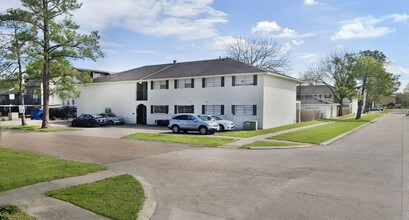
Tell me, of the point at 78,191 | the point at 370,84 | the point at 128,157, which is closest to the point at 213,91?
the point at 128,157

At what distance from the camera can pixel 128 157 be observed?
1388 cm

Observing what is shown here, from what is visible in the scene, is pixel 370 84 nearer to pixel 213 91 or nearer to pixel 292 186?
pixel 213 91

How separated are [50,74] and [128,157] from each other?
2200 cm

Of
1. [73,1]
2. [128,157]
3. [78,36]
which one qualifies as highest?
[73,1]

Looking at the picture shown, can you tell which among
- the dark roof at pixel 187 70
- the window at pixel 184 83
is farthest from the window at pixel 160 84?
the window at pixel 184 83

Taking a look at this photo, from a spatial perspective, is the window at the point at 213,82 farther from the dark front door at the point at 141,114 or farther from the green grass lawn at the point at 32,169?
the green grass lawn at the point at 32,169

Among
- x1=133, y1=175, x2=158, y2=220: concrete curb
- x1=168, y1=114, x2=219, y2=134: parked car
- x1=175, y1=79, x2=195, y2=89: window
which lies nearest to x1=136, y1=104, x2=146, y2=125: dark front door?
x1=175, y1=79, x2=195, y2=89: window

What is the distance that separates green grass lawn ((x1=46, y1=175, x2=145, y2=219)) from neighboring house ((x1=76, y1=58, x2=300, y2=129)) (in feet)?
70.1

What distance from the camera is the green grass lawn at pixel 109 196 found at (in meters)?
6.36

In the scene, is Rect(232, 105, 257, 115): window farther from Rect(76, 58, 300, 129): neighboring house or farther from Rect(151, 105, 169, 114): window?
Rect(151, 105, 169, 114): window

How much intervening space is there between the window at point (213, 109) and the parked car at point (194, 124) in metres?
4.64

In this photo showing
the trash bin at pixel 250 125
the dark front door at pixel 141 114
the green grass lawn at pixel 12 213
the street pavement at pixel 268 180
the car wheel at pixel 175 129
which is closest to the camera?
the green grass lawn at pixel 12 213

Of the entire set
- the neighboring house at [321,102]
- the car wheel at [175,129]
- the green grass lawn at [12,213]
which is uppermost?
the neighboring house at [321,102]

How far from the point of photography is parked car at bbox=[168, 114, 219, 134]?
959 inches
